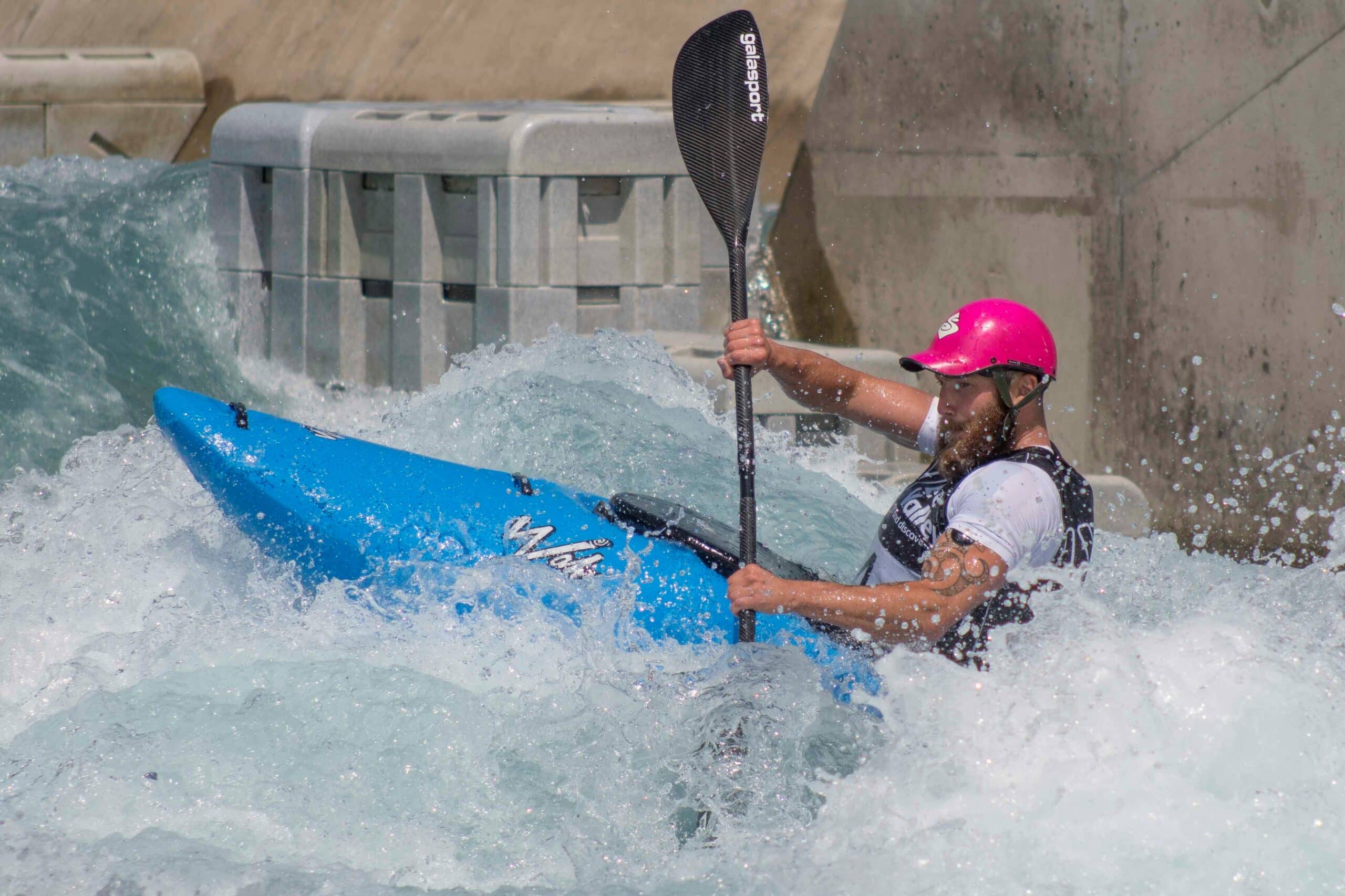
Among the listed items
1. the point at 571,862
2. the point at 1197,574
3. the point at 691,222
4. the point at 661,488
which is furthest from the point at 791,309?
the point at 571,862

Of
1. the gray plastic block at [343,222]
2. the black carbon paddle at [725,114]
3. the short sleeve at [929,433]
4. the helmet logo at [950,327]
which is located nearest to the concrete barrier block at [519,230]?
the gray plastic block at [343,222]

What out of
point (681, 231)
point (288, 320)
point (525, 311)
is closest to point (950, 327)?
point (525, 311)

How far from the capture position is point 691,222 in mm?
5496

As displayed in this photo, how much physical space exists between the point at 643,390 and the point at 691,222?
1017 millimetres

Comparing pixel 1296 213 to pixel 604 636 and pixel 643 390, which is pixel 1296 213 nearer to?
pixel 643 390

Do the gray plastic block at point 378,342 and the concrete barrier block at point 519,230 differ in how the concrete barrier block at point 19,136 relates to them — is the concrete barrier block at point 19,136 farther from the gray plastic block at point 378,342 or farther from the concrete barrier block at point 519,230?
the concrete barrier block at point 519,230

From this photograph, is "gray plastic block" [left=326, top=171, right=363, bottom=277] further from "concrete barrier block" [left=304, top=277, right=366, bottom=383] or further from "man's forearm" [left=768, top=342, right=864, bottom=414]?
"man's forearm" [left=768, top=342, right=864, bottom=414]

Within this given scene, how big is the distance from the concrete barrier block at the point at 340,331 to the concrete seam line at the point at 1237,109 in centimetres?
296

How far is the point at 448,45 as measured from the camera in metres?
8.17

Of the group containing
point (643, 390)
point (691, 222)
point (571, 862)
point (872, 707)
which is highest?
point (691, 222)

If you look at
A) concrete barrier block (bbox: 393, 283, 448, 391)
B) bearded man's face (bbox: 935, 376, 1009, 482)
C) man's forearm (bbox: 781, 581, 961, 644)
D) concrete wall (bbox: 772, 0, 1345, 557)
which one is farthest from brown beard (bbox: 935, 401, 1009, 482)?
concrete barrier block (bbox: 393, 283, 448, 391)

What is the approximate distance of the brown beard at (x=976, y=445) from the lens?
2.67m

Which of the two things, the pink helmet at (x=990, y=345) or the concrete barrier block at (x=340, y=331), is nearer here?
the pink helmet at (x=990, y=345)

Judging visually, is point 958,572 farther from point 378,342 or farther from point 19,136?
point 19,136
